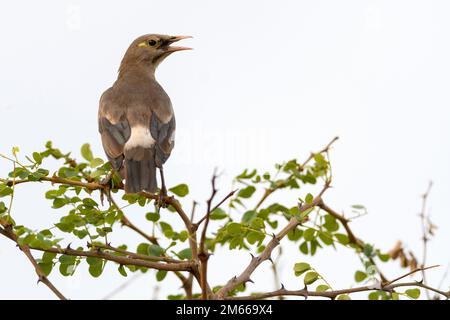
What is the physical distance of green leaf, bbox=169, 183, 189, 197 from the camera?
495cm

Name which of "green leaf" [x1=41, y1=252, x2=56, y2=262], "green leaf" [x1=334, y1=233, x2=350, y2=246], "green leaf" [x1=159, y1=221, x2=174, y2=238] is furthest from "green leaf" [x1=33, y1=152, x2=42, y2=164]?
"green leaf" [x1=334, y1=233, x2=350, y2=246]

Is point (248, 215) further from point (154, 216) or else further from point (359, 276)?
point (359, 276)

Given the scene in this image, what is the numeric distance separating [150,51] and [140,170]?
9.73ft

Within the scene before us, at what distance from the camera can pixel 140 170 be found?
559 cm

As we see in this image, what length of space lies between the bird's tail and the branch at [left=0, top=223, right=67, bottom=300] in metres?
1.18

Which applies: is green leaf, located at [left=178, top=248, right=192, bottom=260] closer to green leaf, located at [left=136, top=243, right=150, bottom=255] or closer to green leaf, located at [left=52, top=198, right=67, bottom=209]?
green leaf, located at [left=136, top=243, right=150, bottom=255]

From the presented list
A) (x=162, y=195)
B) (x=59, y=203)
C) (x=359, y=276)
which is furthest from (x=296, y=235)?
(x=59, y=203)

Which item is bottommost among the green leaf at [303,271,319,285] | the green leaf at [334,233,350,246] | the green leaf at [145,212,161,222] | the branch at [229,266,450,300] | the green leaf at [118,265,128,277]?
the branch at [229,266,450,300]

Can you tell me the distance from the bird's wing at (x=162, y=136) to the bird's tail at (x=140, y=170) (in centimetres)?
7

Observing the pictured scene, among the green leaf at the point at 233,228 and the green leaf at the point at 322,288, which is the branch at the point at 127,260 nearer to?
the green leaf at the point at 233,228

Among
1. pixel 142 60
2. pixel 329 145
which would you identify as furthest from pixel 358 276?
pixel 142 60
